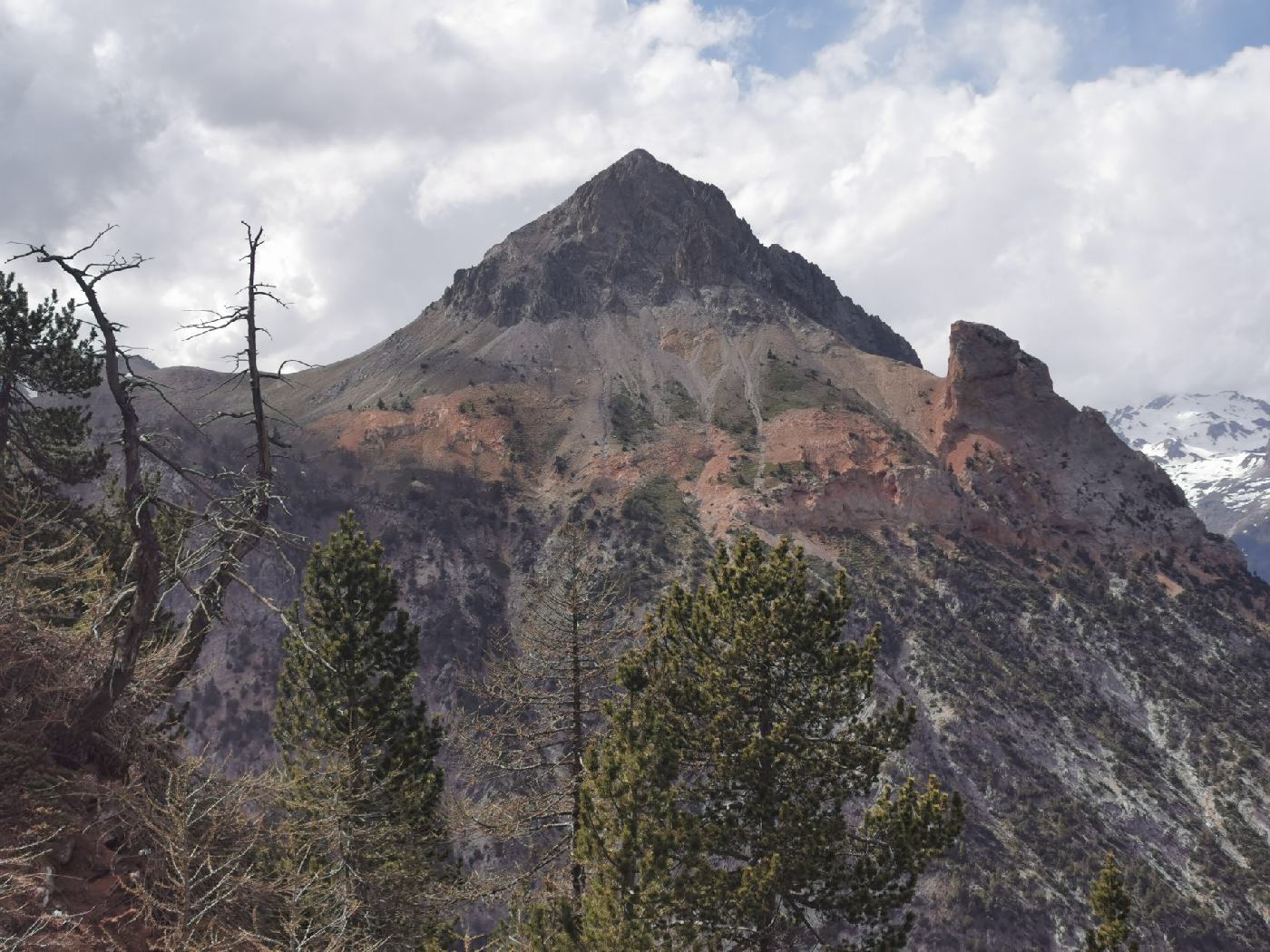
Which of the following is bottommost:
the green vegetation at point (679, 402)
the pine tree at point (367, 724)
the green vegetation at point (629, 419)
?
the pine tree at point (367, 724)

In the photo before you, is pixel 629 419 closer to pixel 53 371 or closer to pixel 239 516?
pixel 53 371

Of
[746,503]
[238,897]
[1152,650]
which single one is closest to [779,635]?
[238,897]

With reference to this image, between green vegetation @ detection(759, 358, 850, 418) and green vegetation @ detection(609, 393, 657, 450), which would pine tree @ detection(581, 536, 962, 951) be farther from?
green vegetation @ detection(759, 358, 850, 418)

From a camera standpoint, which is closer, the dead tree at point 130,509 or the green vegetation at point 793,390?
the dead tree at point 130,509

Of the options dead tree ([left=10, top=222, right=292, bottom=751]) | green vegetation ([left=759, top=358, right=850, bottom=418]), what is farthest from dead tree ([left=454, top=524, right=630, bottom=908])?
green vegetation ([left=759, top=358, right=850, bottom=418])

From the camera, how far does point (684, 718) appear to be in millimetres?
14820

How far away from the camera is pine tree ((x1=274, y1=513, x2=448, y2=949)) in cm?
1614

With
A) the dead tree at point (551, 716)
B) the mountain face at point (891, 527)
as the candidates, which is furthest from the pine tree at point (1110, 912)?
the mountain face at point (891, 527)

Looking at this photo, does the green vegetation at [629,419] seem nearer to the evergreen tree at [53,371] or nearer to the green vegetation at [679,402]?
the green vegetation at [679,402]

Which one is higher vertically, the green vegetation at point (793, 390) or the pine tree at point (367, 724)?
the green vegetation at point (793, 390)

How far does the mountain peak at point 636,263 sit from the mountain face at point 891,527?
0.87 metres

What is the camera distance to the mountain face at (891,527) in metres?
54.7

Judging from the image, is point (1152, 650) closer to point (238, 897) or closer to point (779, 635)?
point (779, 635)

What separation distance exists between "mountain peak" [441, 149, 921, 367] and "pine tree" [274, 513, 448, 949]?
112021 millimetres
